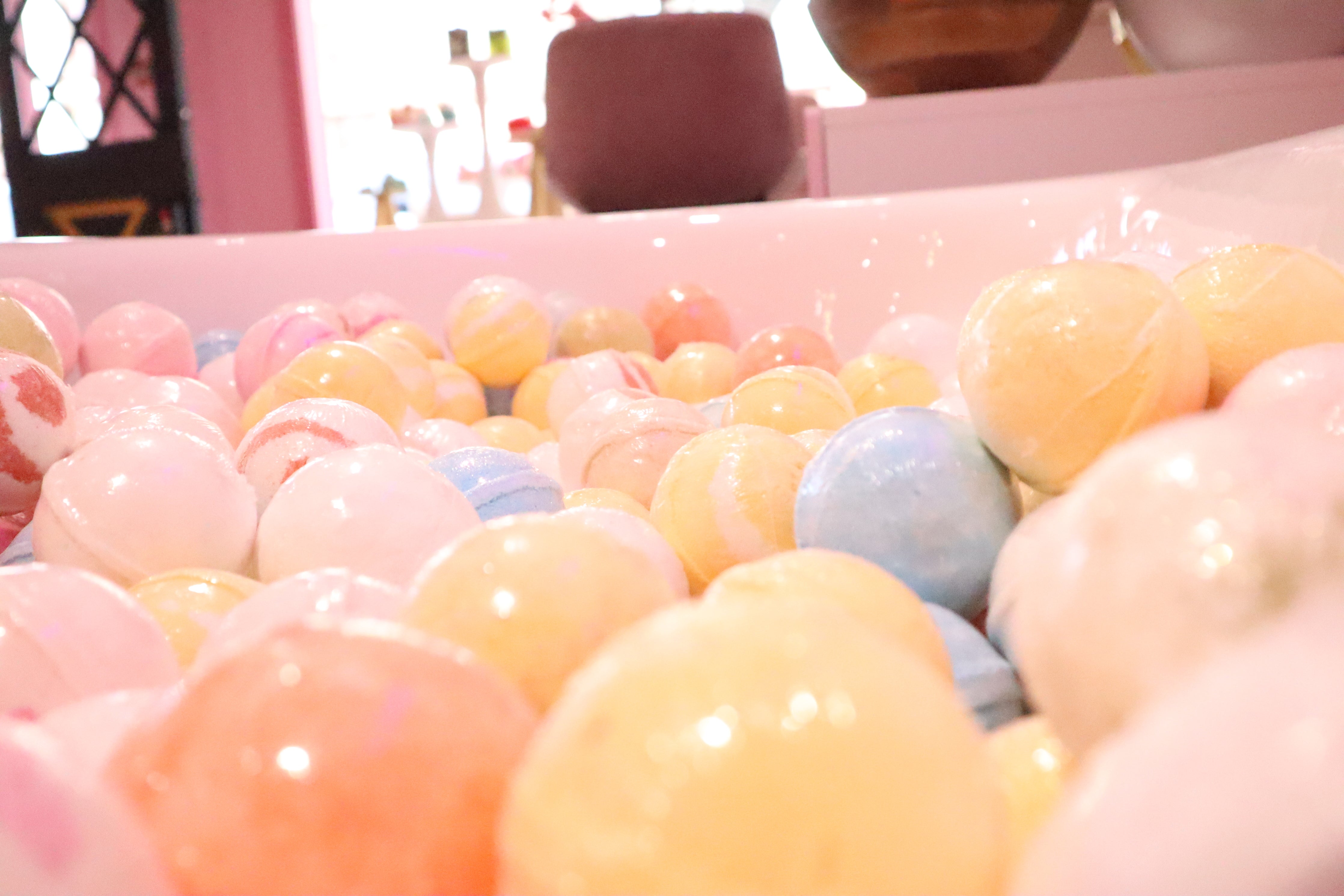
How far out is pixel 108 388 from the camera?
37.8 inches

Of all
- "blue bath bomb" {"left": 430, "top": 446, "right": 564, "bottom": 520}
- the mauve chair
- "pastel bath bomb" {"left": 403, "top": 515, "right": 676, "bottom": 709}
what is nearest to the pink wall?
the mauve chair

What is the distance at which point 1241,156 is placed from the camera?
1.00 meters

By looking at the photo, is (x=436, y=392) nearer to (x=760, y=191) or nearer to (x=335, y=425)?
(x=335, y=425)

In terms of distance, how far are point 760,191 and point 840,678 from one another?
155 cm

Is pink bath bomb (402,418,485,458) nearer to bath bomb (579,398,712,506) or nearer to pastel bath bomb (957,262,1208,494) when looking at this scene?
bath bomb (579,398,712,506)

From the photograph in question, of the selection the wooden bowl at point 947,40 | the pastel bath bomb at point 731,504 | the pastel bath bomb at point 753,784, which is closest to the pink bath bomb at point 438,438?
the pastel bath bomb at point 731,504

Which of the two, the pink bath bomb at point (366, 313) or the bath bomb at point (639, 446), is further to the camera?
the pink bath bomb at point (366, 313)

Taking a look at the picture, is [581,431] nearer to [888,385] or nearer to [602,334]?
[888,385]

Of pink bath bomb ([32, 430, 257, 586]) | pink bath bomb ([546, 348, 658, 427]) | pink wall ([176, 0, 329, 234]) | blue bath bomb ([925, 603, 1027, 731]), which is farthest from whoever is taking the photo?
pink wall ([176, 0, 329, 234])

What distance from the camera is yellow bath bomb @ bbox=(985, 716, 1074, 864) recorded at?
0.94 ft

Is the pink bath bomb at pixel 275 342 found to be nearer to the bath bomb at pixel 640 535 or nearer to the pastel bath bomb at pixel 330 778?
the bath bomb at pixel 640 535

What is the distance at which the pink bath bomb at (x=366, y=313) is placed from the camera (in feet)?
3.88

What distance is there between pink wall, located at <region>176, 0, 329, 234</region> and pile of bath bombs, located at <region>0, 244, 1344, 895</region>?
11.2 ft

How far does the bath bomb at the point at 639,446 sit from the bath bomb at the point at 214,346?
595 millimetres
